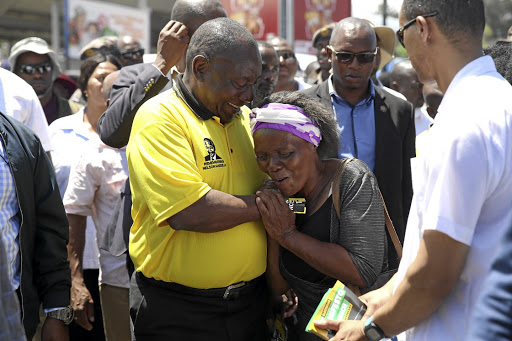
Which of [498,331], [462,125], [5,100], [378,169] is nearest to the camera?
[498,331]

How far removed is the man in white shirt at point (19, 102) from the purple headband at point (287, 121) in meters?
1.74

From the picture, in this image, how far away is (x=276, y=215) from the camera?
2.87 metres

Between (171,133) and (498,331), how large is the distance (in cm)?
187

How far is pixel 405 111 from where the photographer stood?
450cm

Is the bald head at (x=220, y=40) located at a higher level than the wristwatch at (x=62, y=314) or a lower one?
higher

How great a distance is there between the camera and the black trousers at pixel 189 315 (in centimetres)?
297

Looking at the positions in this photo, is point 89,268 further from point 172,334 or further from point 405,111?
point 405,111

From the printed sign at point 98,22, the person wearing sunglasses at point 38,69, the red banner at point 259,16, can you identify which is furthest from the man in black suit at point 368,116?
the printed sign at point 98,22

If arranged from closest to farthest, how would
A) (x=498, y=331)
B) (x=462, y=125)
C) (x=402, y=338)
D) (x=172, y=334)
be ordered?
(x=498, y=331) → (x=462, y=125) → (x=402, y=338) → (x=172, y=334)

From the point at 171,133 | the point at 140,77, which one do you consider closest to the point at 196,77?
the point at 171,133

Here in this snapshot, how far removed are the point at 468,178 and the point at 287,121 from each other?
1.14 m

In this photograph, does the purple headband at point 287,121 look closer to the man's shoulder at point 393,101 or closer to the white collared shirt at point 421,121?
the man's shoulder at point 393,101

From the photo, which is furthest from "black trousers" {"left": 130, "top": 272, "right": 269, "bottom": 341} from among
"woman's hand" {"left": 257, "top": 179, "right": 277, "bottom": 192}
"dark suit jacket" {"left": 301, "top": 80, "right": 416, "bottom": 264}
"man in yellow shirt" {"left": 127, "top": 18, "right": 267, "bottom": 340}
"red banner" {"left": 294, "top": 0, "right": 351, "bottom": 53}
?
"red banner" {"left": 294, "top": 0, "right": 351, "bottom": 53}

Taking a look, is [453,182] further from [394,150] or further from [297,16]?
[297,16]
